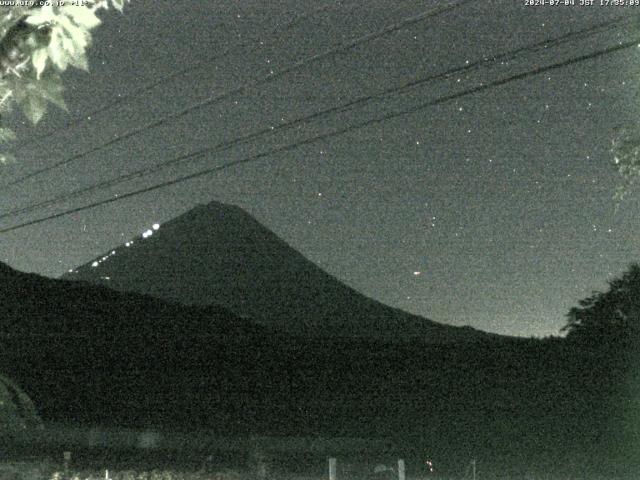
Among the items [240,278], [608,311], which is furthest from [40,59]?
[240,278]

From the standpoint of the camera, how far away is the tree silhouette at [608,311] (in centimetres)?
3378

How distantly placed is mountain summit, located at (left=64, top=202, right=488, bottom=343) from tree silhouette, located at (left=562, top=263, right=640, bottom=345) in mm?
26453

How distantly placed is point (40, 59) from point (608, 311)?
1320 inches

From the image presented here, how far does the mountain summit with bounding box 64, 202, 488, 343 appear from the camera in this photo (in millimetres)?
78188

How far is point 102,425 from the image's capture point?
22.7 metres

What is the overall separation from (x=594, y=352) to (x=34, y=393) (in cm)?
1815

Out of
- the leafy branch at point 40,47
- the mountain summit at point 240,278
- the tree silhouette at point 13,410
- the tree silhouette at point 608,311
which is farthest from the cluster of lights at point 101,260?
the leafy branch at point 40,47

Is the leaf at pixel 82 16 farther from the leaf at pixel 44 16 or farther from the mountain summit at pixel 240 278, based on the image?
the mountain summit at pixel 240 278

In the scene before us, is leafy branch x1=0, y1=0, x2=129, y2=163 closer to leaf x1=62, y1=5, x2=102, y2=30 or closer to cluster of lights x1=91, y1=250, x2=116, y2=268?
leaf x1=62, y1=5, x2=102, y2=30

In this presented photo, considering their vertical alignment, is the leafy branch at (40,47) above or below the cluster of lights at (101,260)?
below

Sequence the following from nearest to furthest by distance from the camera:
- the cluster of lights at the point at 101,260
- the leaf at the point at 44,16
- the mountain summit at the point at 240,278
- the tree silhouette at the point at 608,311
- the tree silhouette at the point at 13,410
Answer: the leaf at the point at 44,16, the tree silhouette at the point at 13,410, the tree silhouette at the point at 608,311, the mountain summit at the point at 240,278, the cluster of lights at the point at 101,260

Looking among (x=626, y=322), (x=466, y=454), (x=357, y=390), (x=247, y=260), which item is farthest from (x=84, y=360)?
(x=247, y=260)

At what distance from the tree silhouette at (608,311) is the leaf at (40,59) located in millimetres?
32272

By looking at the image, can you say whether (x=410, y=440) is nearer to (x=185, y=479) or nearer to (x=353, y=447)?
(x=353, y=447)
